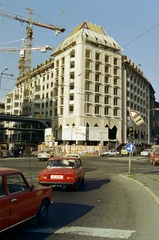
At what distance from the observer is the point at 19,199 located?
498cm

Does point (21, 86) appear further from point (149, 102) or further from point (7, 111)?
point (149, 102)

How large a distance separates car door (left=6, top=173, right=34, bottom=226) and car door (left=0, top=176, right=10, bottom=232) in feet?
0.33

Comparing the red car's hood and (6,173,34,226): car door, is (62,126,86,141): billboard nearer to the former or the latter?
the red car's hood

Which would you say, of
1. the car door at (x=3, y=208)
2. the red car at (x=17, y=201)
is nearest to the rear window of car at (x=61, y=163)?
the red car at (x=17, y=201)

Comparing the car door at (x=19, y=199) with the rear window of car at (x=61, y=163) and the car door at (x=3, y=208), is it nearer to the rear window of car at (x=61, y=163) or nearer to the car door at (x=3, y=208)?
the car door at (x=3, y=208)

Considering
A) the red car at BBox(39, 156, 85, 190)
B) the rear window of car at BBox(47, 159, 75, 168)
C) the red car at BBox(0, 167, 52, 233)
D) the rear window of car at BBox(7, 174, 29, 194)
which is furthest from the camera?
the rear window of car at BBox(47, 159, 75, 168)

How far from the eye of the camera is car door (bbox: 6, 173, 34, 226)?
15.6ft

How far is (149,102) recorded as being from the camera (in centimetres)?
9219

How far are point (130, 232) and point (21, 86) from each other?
94860 mm

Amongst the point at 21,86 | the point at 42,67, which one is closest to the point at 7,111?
the point at 21,86

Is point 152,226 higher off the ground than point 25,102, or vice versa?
point 25,102

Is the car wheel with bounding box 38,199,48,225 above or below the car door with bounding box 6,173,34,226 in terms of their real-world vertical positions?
below

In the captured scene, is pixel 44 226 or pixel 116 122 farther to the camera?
pixel 116 122

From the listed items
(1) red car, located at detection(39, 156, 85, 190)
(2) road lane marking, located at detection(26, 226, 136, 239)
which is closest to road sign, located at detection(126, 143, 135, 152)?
(1) red car, located at detection(39, 156, 85, 190)
